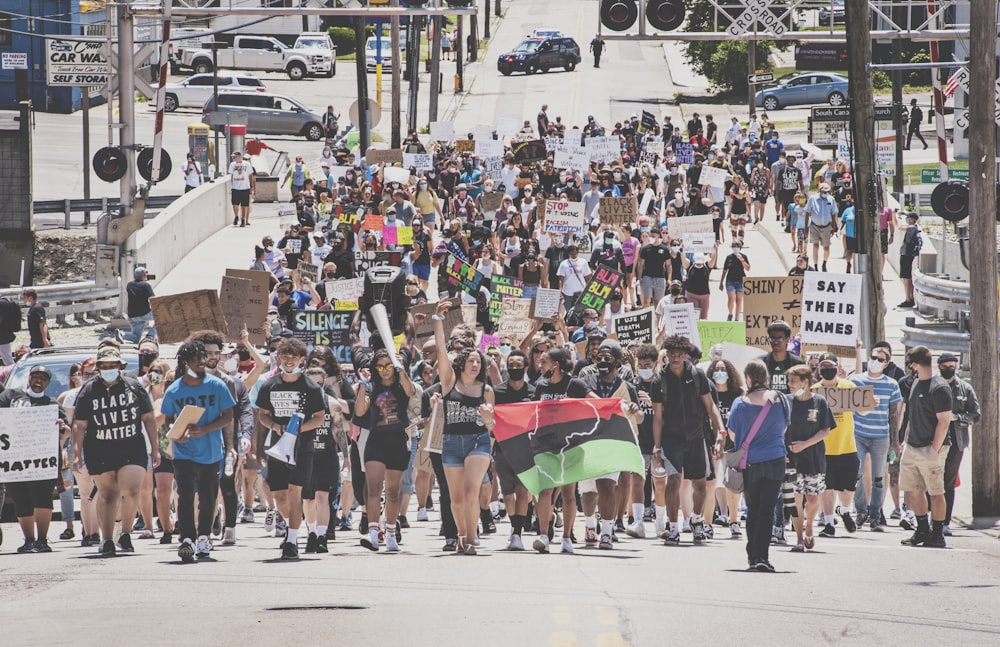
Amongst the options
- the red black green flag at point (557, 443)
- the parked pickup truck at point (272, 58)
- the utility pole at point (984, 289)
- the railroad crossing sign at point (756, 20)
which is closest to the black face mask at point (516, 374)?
the red black green flag at point (557, 443)

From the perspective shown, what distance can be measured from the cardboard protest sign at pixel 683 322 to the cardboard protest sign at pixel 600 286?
9.10ft

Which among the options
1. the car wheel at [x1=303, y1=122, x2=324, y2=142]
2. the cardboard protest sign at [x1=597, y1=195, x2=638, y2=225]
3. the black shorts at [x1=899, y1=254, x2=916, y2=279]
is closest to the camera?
the black shorts at [x1=899, y1=254, x2=916, y2=279]

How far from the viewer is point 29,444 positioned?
11.8 metres

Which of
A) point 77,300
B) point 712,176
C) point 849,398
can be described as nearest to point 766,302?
point 849,398

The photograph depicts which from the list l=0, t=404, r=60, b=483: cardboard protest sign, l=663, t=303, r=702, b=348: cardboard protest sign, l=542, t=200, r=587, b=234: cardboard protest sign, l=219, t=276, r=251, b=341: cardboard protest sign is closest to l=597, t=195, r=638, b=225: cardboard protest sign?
l=542, t=200, r=587, b=234: cardboard protest sign

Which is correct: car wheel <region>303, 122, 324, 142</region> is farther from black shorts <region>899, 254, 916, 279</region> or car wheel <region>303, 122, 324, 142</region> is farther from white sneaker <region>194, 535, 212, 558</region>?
white sneaker <region>194, 535, 212, 558</region>

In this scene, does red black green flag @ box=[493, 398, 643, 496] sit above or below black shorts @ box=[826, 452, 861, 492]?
above

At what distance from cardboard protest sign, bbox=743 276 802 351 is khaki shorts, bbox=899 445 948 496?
16.0 feet

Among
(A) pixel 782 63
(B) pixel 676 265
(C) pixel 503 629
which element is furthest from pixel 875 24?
(C) pixel 503 629

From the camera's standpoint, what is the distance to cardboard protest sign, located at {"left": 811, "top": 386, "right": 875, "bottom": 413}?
41.9 feet

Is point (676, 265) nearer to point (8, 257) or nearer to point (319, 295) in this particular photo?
point (319, 295)

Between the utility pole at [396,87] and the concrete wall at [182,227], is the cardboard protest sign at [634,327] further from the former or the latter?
the utility pole at [396,87]

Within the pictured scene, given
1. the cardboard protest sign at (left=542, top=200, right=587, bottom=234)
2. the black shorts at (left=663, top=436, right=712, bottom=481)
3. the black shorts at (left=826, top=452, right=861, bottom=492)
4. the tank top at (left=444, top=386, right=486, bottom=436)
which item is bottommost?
the black shorts at (left=826, top=452, right=861, bottom=492)

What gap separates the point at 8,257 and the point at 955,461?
24778 mm
